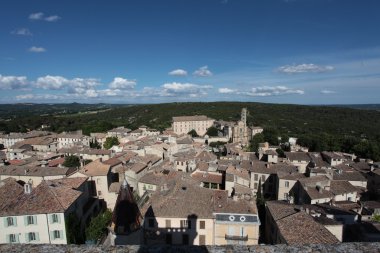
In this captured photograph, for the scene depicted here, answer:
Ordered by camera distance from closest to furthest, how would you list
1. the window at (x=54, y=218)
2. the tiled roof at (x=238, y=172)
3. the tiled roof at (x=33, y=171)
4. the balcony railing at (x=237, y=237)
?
the balcony railing at (x=237, y=237) < the window at (x=54, y=218) < the tiled roof at (x=238, y=172) < the tiled roof at (x=33, y=171)

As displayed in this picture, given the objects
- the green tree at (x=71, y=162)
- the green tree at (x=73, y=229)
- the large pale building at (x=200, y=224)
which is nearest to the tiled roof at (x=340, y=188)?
the large pale building at (x=200, y=224)

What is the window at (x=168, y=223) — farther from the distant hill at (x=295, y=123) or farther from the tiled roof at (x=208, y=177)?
the distant hill at (x=295, y=123)

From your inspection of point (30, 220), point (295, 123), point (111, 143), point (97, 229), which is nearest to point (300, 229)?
point (97, 229)

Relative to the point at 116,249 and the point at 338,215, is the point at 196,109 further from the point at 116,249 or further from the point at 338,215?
the point at 116,249

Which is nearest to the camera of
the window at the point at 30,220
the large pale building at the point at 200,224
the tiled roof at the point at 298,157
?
the large pale building at the point at 200,224

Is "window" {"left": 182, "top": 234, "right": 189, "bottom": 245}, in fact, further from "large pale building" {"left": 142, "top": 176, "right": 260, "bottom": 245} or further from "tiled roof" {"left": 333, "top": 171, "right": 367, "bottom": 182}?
"tiled roof" {"left": 333, "top": 171, "right": 367, "bottom": 182}

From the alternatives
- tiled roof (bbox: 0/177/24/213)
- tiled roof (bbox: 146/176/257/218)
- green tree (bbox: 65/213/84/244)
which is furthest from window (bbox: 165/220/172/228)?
tiled roof (bbox: 0/177/24/213)
